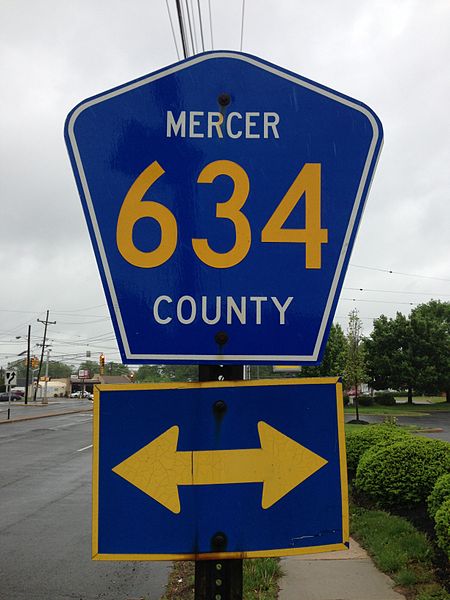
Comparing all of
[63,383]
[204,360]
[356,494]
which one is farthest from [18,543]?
[63,383]

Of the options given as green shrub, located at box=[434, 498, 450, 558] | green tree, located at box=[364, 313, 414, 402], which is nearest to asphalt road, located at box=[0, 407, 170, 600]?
green shrub, located at box=[434, 498, 450, 558]

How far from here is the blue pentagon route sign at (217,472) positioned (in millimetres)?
1427

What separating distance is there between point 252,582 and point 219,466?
403cm

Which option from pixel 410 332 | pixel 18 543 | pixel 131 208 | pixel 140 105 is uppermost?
pixel 410 332

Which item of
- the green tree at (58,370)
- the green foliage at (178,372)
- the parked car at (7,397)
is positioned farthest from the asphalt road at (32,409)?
the green tree at (58,370)

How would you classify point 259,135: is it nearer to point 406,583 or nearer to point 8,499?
point 406,583

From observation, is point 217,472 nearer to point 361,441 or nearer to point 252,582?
point 252,582

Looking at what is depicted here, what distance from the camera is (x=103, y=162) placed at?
1.53 meters

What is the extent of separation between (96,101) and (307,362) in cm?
88

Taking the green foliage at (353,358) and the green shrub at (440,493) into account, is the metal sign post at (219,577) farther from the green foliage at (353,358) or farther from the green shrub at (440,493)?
the green foliage at (353,358)

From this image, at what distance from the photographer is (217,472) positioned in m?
1.43

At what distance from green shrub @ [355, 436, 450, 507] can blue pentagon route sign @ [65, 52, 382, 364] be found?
5.97 metres

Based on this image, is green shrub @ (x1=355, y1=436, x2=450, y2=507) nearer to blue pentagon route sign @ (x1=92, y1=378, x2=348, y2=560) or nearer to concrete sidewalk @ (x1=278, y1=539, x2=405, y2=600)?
concrete sidewalk @ (x1=278, y1=539, x2=405, y2=600)

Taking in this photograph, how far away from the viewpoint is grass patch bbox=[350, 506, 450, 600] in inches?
183
